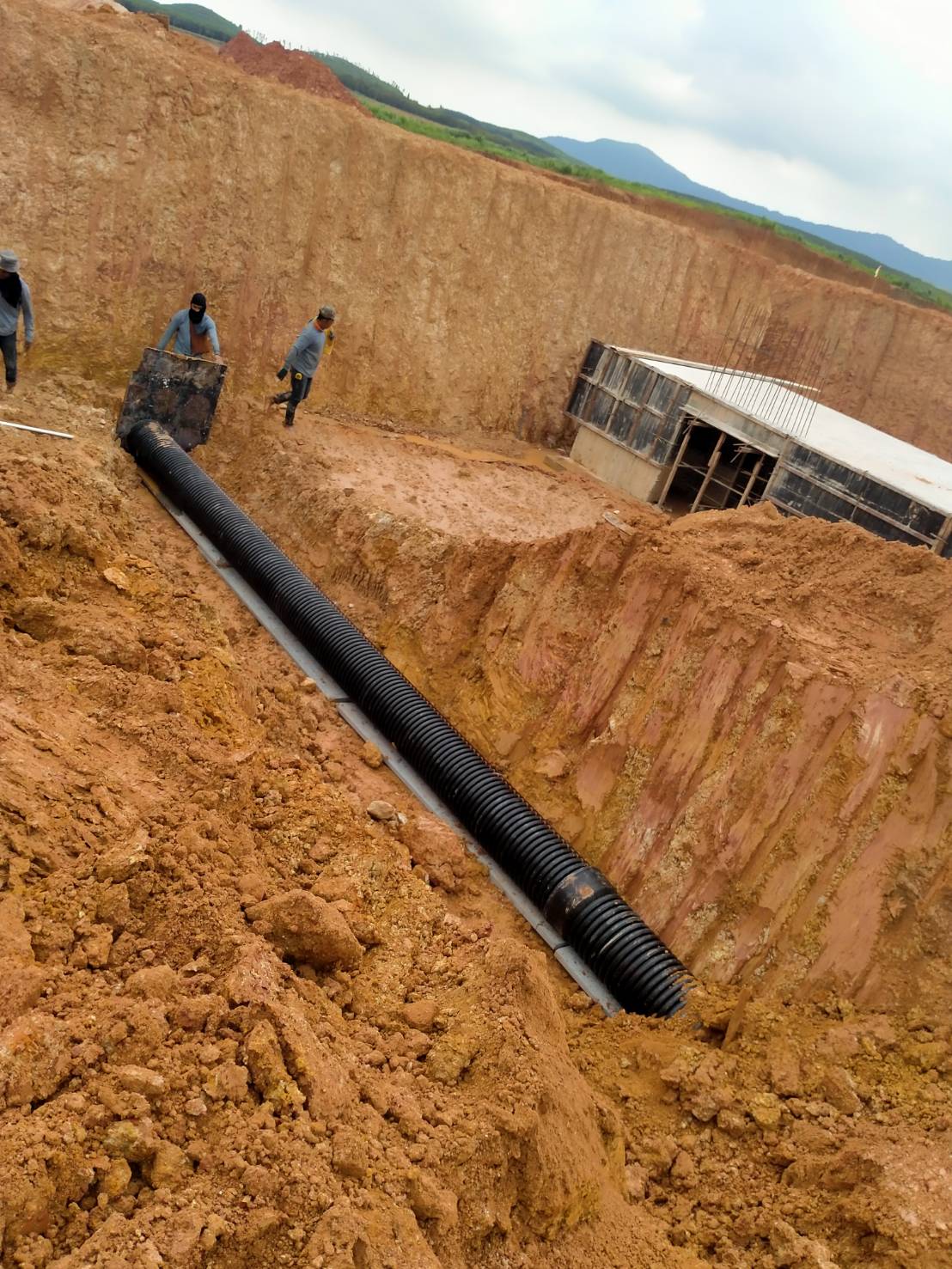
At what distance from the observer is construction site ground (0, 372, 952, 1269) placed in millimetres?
3307

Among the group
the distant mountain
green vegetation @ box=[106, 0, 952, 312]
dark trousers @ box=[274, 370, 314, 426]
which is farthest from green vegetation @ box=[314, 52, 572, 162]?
the distant mountain

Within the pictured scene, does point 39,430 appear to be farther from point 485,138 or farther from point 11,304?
point 485,138

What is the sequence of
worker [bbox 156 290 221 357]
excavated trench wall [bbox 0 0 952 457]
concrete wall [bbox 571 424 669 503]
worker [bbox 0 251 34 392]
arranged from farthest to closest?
1. concrete wall [bbox 571 424 669 503]
2. excavated trench wall [bbox 0 0 952 457]
3. worker [bbox 156 290 221 357]
4. worker [bbox 0 251 34 392]

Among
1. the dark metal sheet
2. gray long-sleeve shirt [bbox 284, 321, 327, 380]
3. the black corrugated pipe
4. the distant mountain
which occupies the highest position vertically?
the distant mountain

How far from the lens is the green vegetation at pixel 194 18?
4419cm

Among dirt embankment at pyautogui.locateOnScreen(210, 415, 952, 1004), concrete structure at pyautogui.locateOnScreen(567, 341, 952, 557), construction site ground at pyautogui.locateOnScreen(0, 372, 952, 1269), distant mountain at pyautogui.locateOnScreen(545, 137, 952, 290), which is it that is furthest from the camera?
distant mountain at pyautogui.locateOnScreen(545, 137, 952, 290)

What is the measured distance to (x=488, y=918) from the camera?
6805 mm

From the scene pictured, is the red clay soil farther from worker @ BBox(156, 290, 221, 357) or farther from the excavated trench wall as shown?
worker @ BBox(156, 290, 221, 357)

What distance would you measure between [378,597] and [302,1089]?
23.2 feet

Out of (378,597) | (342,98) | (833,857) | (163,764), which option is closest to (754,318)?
(342,98)

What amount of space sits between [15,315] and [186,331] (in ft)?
7.25

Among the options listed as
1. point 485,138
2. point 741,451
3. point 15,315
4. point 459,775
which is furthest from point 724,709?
point 485,138

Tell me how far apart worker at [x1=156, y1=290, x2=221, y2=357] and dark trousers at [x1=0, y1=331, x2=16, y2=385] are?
167cm

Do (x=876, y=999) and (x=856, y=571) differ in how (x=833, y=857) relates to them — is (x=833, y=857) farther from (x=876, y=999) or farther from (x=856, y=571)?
(x=856, y=571)
